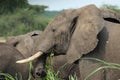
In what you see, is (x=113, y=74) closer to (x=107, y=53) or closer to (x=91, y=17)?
(x=107, y=53)

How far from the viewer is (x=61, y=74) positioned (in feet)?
22.0

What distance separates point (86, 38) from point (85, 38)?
15 millimetres

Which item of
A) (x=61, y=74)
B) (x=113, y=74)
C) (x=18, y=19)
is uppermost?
(x=113, y=74)

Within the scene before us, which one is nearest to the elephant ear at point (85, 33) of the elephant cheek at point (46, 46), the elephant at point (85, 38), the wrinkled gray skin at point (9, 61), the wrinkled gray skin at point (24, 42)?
the elephant at point (85, 38)

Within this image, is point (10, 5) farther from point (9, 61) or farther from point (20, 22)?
point (9, 61)

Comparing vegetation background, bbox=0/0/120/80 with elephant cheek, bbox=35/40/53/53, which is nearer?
elephant cheek, bbox=35/40/53/53

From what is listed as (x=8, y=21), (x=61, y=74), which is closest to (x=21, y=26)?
(x=8, y=21)

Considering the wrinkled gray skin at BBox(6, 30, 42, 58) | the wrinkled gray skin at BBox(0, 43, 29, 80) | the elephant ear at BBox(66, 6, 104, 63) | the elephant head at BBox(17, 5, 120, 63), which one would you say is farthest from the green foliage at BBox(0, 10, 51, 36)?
the elephant ear at BBox(66, 6, 104, 63)

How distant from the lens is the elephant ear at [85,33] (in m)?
4.93

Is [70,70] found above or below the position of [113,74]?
below

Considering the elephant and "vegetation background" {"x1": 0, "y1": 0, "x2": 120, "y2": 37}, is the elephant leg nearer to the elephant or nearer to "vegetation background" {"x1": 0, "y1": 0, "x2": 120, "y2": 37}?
the elephant

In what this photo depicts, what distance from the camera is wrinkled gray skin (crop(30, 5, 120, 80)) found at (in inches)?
193

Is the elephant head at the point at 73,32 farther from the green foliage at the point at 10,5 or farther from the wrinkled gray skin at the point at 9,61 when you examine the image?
the green foliage at the point at 10,5

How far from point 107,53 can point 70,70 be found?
1774mm
